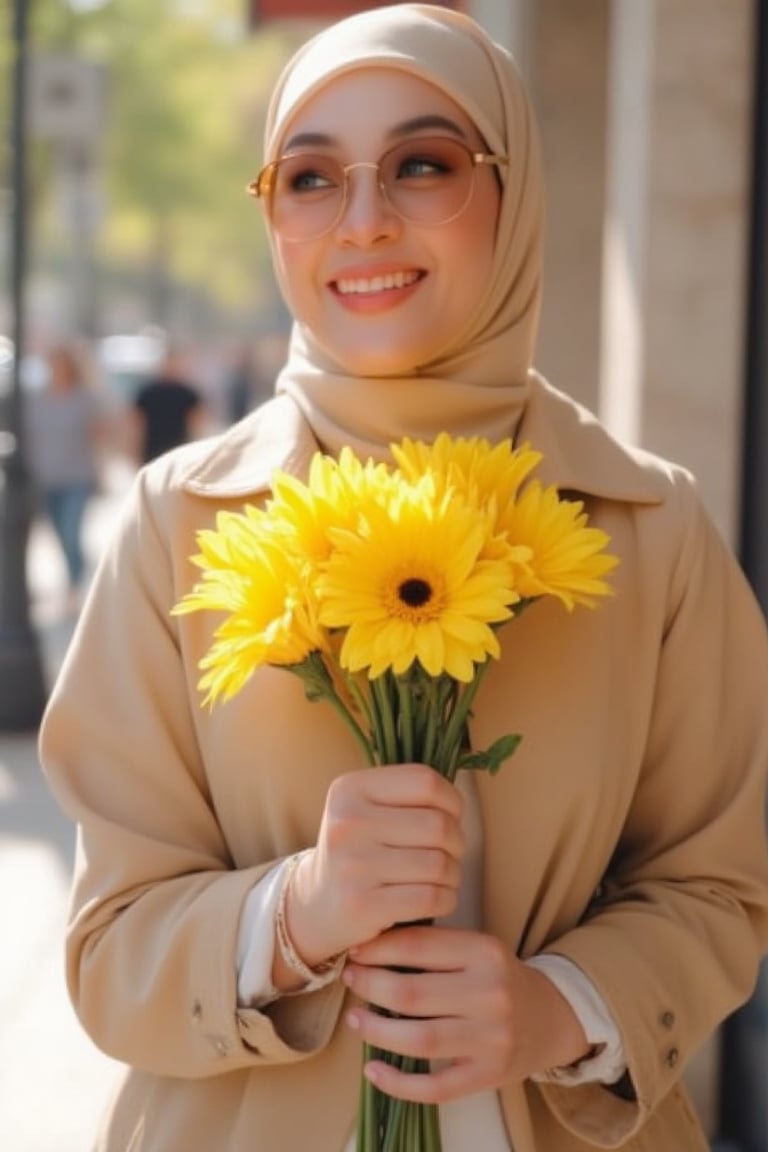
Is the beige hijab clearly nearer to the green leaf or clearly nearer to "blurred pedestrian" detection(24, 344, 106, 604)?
the green leaf

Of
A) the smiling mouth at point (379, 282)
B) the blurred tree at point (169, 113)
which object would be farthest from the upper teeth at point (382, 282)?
the blurred tree at point (169, 113)

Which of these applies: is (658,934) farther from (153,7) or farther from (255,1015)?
(153,7)

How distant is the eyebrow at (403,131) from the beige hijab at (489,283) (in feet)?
0.08

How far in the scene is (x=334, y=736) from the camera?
2.32 m

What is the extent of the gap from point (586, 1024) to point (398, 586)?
56 centimetres

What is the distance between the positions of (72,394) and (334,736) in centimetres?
1323

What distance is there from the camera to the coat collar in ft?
8.00

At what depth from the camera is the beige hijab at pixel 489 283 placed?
2.34 metres

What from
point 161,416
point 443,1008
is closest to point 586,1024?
point 443,1008

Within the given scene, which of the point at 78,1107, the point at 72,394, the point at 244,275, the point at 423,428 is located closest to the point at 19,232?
the point at 72,394

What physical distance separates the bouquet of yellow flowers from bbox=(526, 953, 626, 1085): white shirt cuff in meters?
0.18

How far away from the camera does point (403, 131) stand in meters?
2.31

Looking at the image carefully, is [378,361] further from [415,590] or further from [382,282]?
[415,590]

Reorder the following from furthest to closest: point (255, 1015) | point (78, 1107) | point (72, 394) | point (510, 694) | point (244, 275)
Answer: point (244, 275) < point (72, 394) < point (78, 1107) < point (510, 694) < point (255, 1015)
